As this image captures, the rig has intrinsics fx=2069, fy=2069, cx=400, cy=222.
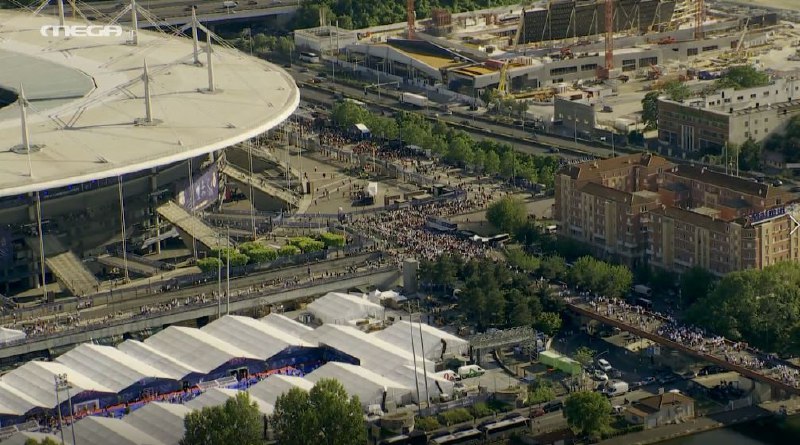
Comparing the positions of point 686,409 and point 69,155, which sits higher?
point 69,155

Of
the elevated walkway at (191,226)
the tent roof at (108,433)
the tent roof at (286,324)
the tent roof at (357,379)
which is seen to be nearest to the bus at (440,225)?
the elevated walkway at (191,226)

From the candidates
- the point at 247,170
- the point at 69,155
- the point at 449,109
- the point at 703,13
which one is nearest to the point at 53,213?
the point at 69,155

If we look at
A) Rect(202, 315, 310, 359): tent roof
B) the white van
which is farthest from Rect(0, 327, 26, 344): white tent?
the white van

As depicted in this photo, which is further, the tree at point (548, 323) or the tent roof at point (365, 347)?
the tree at point (548, 323)

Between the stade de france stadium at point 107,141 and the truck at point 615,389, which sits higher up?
the stade de france stadium at point 107,141

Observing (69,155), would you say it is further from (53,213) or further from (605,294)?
(605,294)

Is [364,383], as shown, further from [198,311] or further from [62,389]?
[198,311]

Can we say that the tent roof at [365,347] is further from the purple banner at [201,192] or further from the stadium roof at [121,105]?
the purple banner at [201,192]
